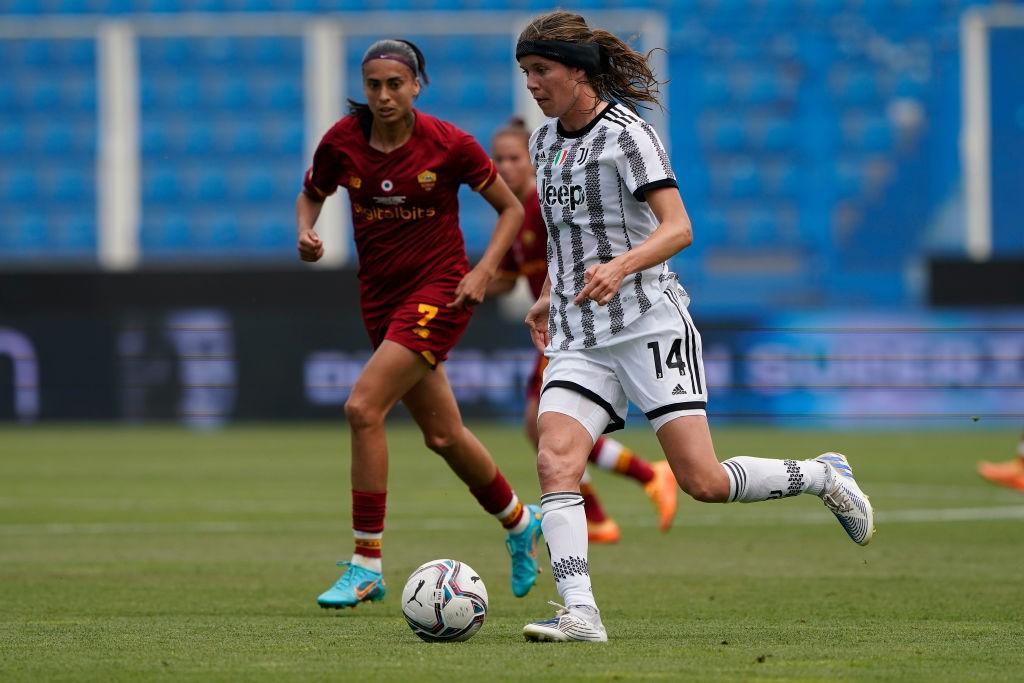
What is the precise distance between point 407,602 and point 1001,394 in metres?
14.1

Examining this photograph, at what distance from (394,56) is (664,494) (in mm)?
3609

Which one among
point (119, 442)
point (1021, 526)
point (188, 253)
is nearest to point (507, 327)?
point (119, 442)

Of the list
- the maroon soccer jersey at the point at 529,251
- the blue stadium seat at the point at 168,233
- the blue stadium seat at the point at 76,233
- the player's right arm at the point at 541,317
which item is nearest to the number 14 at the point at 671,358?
the player's right arm at the point at 541,317

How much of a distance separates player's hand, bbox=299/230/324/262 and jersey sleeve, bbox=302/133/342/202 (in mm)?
268

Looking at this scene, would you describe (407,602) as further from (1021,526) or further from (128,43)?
(128,43)

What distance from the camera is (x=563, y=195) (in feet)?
19.0

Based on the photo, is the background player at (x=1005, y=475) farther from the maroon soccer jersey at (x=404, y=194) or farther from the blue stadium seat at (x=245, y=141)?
the blue stadium seat at (x=245, y=141)

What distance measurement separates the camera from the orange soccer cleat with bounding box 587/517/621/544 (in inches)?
373

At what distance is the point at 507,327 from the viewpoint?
1942 centimetres

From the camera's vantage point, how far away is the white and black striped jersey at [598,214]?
5.68 m

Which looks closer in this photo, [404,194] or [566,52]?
[566,52]

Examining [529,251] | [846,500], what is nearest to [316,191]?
[846,500]

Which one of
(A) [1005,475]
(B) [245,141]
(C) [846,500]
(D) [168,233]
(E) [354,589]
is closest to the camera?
(C) [846,500]

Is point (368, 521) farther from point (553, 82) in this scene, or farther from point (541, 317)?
point (553, 82)
